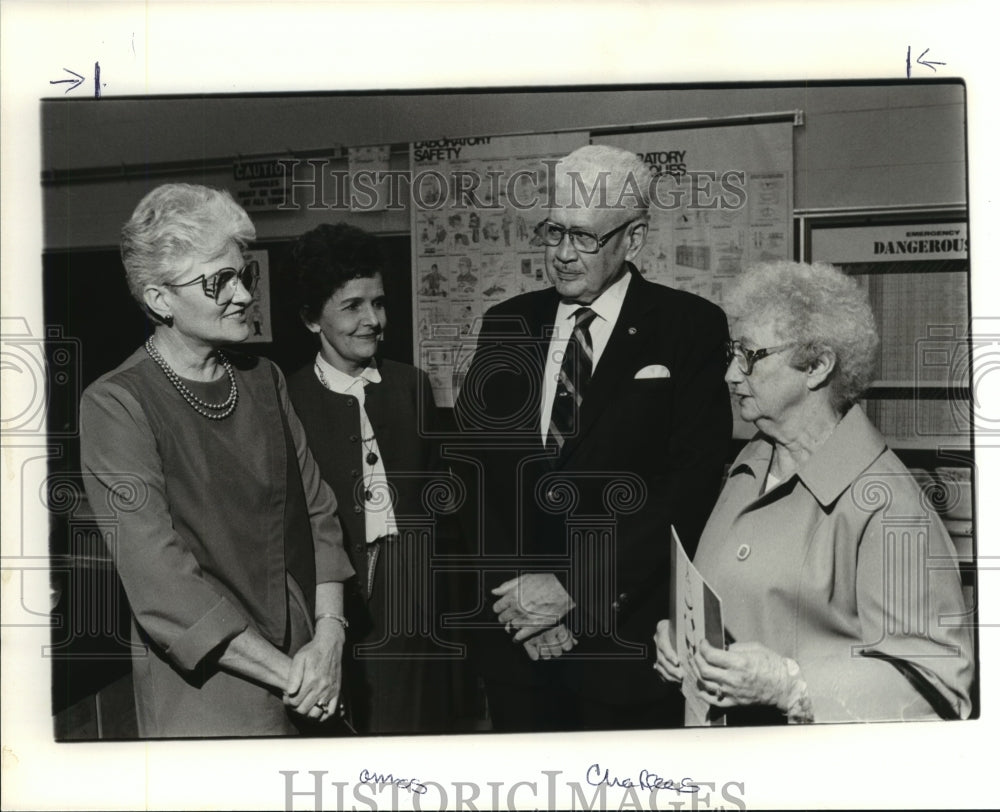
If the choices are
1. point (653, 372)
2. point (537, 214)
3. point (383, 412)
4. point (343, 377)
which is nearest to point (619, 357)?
point (653, 372)

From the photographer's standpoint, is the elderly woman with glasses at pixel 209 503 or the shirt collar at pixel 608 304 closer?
the elderly woman with glasses at pixel 209 503

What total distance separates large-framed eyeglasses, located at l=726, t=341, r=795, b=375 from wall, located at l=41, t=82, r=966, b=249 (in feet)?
1.43

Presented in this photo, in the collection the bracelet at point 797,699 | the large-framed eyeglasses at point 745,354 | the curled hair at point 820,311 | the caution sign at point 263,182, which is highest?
the caution sign at point 263,182

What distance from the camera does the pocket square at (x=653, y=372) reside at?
10.8 ft

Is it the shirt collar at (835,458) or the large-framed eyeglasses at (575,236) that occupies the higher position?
the large-framed eyeglasses at (575,236)

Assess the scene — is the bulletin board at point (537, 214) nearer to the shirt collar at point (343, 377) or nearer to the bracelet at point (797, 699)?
the shirt collar at point (343, 377)

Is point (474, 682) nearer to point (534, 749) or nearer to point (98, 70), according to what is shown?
point (534, 749)

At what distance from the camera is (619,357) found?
3295mm

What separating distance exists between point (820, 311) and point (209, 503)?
6.24ft

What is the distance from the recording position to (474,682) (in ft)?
10.9

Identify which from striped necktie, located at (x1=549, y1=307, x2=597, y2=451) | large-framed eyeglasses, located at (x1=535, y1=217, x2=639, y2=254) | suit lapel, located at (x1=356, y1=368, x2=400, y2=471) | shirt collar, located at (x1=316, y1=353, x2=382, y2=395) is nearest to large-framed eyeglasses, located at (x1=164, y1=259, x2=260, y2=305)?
shirt collar, located at (x1=316, y1=353, x2=382, y2=395)

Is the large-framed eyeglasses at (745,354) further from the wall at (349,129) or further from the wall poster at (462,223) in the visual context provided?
the wall poster at (462,223)

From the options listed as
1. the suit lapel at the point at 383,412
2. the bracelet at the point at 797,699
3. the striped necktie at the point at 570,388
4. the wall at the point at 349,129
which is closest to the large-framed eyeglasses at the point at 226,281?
the wall at the point at 349,129

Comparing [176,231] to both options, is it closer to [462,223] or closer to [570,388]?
[462,223]
